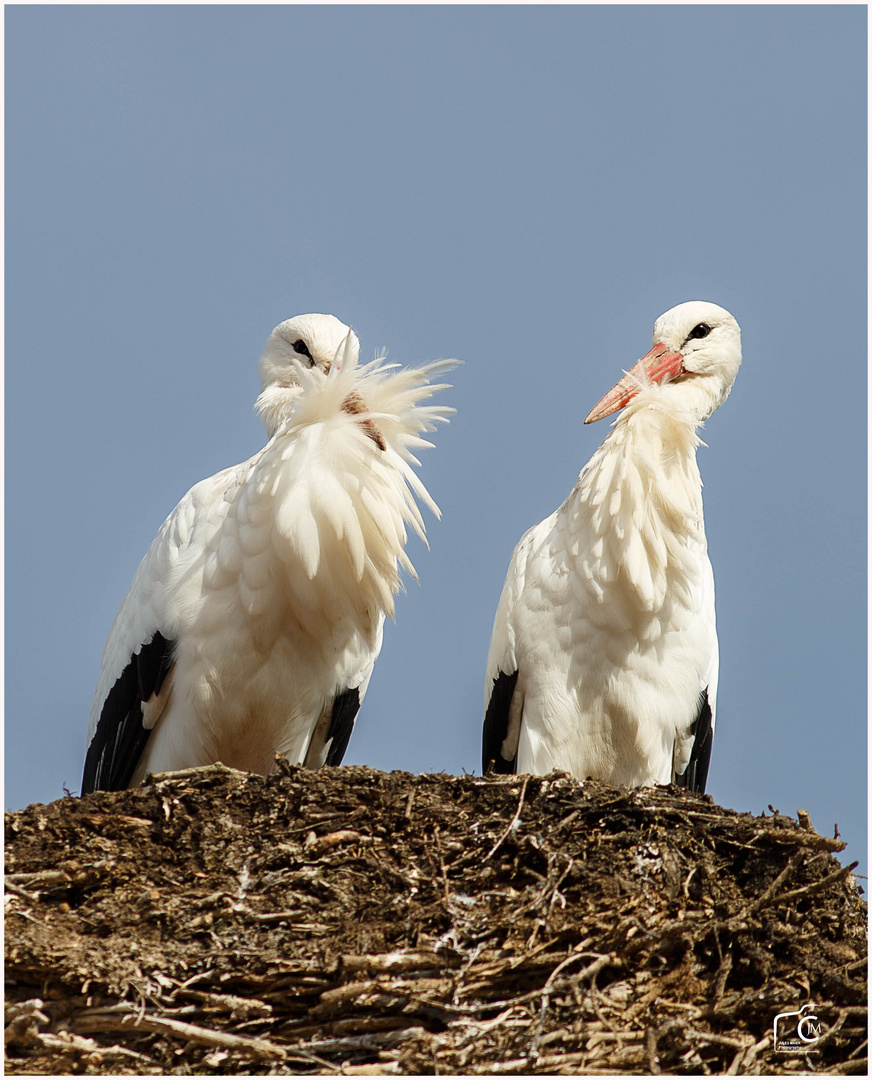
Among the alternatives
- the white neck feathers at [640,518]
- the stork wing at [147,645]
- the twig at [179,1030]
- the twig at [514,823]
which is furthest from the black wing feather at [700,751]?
the twig at [179,1030]

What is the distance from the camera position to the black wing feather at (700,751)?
15.2 feet

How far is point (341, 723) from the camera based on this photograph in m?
4.74

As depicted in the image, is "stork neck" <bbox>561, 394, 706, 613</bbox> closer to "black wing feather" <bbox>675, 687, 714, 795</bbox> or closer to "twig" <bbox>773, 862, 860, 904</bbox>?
"black wing feather" <bbox>675, 687, 714, 795</bbox>

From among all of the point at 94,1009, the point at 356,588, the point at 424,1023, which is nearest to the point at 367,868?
the point at 424,1023

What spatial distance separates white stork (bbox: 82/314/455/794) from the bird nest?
2.70 ft

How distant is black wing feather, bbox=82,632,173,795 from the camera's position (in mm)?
4465

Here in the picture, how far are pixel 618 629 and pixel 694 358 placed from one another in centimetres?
129
